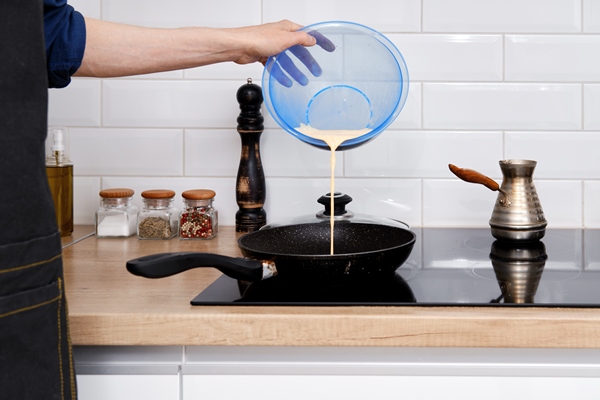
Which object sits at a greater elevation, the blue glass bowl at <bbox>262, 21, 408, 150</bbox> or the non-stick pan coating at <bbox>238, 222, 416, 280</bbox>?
the blue glass bowl at <bbox>262, 21, 408, 150</bbox>

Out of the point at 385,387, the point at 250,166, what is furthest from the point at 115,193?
the point at 385,387

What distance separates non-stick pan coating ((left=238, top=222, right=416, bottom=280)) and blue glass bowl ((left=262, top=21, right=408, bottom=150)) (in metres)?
0.15

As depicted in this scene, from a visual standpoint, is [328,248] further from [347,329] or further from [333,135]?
[347,329]

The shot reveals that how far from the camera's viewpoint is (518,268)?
1.12 meters

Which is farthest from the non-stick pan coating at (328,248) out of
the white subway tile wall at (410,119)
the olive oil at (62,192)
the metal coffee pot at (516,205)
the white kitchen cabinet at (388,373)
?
the olive oil at (62,192)

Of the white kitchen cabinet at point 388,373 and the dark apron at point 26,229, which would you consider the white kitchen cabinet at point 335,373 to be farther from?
the dark apron at point 26,229

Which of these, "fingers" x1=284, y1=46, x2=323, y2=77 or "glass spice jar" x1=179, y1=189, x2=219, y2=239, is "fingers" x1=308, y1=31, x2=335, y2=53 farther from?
"glass spice jar" x1=179, y1=189, x2=219, y2=239

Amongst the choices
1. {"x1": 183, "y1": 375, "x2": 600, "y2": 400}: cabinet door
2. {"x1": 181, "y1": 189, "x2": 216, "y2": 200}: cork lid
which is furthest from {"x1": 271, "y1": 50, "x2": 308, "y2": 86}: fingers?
{"x1": 183, "y1": 375, "x2": 600, "y2": 400}: cabinet door

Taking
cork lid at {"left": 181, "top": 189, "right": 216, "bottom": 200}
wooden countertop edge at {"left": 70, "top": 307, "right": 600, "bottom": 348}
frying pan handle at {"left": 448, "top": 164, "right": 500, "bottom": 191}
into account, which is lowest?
wooden countertop edge at {"left": 70, "top": 307, "right": 600, "bottom": 348}

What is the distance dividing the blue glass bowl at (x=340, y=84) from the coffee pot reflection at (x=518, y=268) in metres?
0.30

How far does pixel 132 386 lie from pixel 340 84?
606 millimetres

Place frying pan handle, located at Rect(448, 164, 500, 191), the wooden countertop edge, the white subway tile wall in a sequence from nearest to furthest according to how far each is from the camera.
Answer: the wooden countertop edge < frying pan handle, located at Rect(448, 164, 500, 191) < the white subway tile wall

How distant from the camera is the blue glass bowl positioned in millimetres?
1214

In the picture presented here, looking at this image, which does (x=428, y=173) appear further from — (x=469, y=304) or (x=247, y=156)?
(x=469, y=304)
